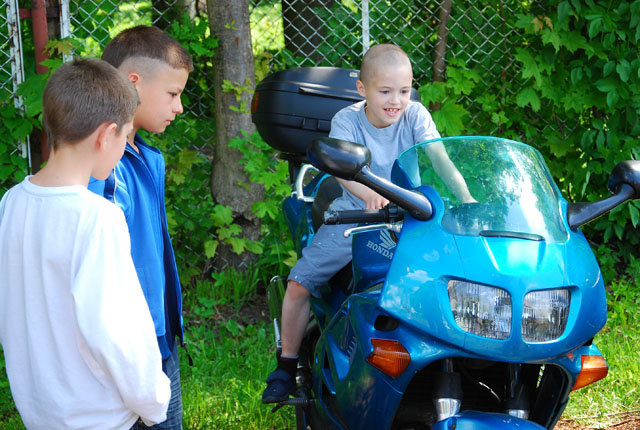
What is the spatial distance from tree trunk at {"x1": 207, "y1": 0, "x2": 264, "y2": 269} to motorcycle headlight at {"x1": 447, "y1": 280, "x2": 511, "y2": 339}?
123 inches

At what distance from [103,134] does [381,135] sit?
1.36m

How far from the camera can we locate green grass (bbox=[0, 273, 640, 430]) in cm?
328

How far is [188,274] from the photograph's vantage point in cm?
480

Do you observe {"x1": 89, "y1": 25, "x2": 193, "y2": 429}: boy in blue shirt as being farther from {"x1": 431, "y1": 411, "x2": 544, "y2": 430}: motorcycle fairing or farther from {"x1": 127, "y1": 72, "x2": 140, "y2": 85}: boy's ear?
{"x1": 431, "y1": 411, "x2": 544, "y2": 430}: motorcycle fairing

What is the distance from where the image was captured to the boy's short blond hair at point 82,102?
5.50ft

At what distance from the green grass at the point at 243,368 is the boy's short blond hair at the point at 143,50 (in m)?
1.67

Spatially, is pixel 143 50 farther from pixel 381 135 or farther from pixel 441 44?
pixel 441 44

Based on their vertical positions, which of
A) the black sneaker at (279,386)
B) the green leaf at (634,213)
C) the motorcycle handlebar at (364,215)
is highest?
the motorcycle handlebar at (364,215)

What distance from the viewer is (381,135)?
283cm

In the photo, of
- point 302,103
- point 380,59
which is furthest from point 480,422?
point 302,103

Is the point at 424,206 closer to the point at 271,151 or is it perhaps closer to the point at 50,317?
the point at 50,317

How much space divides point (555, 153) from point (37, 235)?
422 centimetres

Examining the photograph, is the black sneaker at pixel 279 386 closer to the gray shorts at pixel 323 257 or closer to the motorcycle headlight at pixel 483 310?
the gray shorts at pixel 323 257

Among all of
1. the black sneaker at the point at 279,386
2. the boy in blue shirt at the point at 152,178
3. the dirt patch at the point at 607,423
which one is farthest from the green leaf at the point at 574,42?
the boy in blue shirt at the point at 152,178
